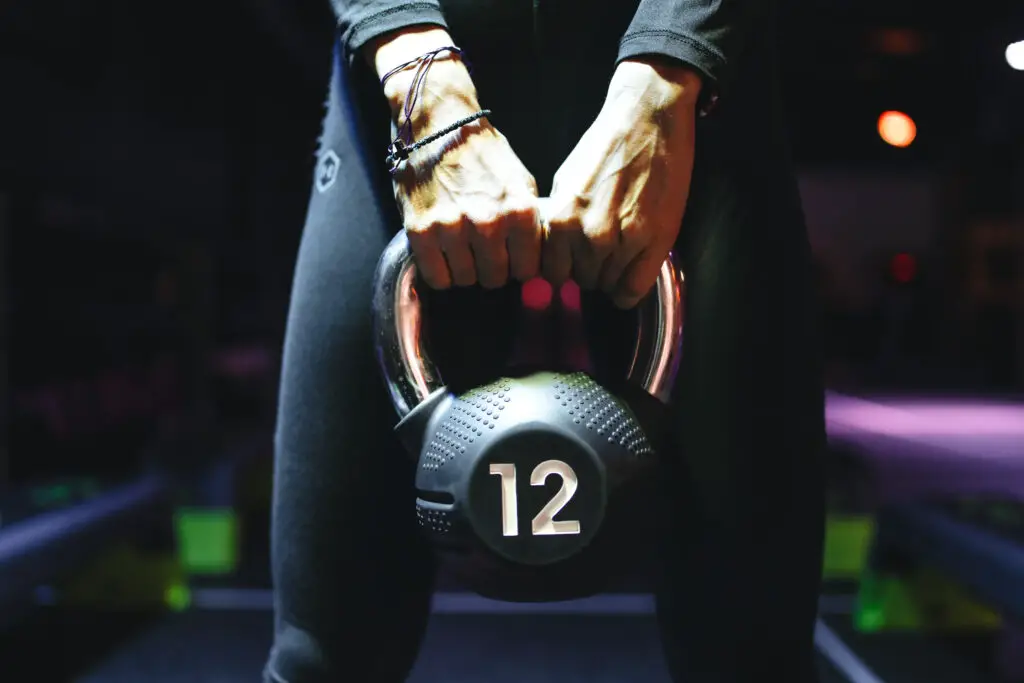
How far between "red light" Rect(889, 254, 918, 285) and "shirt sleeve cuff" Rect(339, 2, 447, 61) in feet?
38.2

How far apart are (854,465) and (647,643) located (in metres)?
1.25

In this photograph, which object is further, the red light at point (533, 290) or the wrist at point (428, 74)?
the red light at point (533, 290)

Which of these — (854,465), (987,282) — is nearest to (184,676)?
(854,465)

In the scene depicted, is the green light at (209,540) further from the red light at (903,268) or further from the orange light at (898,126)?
the red light at (903,268)

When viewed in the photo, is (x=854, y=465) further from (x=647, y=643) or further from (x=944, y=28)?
(x=944, y=28)

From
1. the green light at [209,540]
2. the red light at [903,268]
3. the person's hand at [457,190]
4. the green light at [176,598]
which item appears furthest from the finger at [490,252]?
the red light at [903,268]

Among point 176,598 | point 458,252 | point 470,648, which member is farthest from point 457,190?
point 176,598

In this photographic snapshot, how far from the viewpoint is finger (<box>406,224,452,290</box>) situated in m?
0.53

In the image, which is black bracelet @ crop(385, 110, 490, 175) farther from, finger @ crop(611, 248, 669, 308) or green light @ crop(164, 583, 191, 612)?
green light @ crop(164, 583, 191, 612)

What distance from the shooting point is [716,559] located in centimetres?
61

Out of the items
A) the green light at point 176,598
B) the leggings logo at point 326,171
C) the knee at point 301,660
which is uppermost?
the leggings logo at point 326,171

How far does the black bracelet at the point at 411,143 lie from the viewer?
21.0 inches

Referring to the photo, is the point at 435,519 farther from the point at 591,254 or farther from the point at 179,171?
the point at 179,171

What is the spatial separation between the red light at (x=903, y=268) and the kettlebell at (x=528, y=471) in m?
11.6
